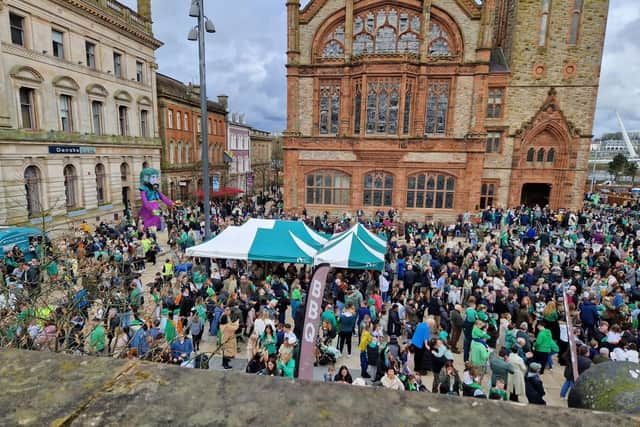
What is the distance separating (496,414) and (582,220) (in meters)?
27.5

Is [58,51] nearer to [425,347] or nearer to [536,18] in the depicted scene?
[425,347]

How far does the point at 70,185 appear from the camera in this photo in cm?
2341

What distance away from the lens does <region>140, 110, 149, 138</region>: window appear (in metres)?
30.0

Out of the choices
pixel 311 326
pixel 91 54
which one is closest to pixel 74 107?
pixel 91 54

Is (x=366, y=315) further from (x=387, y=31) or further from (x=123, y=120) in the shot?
(x=123, y=120)

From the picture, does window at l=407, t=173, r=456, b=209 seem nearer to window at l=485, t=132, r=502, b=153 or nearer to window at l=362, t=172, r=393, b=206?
window at l=362, t=172, r=393, b=206

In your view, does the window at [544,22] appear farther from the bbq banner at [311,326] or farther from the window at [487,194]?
the bbq banner at [311,326]

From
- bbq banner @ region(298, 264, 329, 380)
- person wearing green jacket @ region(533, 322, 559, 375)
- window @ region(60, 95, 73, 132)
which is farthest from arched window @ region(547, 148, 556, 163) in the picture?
window @ region(60, 95, 73, 132)

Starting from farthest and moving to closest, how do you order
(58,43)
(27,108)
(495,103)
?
(495,103)
(58,43)
(27,108)

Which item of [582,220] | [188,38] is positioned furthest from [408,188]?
[188,38]

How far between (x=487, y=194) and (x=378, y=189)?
9.28m

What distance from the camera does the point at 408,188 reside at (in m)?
27.2

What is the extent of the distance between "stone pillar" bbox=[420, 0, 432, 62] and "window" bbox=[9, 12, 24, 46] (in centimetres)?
2360

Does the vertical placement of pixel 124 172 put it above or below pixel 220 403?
below
